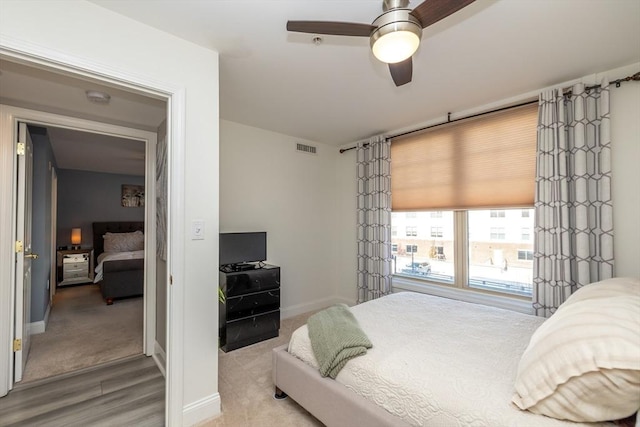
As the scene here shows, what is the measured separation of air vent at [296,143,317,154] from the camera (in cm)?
414

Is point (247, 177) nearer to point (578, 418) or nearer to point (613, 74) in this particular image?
point (578, 418)

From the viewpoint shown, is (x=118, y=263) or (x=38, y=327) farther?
(x=118, y=263)

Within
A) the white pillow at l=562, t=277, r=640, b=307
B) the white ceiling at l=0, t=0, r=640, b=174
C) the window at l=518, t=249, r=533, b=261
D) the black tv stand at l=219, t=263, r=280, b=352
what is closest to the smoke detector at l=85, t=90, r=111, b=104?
the white ceiling at l=0, t=0, r=640, b=174

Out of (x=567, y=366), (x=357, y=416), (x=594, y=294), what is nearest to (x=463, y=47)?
(x=594, y=294)

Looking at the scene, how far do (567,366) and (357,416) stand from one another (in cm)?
100

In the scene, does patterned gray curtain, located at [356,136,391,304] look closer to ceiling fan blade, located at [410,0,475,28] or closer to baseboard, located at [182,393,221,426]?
baseboard, located at [182,393,221,426]

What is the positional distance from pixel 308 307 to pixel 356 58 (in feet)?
10.8

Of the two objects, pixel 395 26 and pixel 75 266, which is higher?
pixel 395 26

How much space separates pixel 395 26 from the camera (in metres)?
1.36

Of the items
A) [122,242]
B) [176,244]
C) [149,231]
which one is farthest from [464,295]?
[122,242]

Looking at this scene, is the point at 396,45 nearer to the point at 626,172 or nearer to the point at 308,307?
the point at 626,172

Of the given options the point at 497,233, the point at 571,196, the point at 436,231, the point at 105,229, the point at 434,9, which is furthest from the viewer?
the point at 105,229

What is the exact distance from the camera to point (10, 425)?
1.89 metres

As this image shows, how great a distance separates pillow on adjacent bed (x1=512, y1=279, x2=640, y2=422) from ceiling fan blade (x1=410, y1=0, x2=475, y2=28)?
4.71ft
